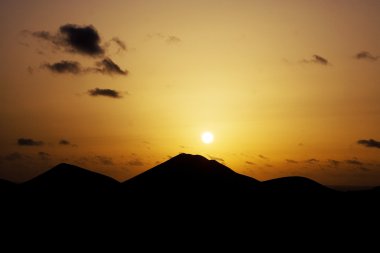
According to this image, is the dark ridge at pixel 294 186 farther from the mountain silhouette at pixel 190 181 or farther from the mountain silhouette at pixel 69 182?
the mountain silhouette at pixel 69 182

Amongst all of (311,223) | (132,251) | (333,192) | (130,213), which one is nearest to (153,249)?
(132,251)

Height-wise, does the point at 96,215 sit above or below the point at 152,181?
below

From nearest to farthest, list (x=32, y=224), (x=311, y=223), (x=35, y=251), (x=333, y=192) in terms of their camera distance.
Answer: (x=35, y=251)
(x=32, y=224)
(x=311, y=223)
(x=333, y=192)

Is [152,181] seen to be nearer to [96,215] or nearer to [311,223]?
[96,215]

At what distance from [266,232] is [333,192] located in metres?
8.91

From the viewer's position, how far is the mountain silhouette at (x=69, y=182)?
35781 millimetres

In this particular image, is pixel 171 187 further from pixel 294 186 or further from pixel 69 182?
pixel 294 186

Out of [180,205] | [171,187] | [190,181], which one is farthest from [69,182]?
[190,181]

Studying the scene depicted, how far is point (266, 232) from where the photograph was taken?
33.2 metres

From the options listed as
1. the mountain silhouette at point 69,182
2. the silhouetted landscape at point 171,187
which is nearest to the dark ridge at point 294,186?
the silhouetted landscape at point 171,187

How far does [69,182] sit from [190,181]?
8.95 meters

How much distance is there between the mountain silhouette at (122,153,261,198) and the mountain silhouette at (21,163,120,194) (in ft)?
5.98

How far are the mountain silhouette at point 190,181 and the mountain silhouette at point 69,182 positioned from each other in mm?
1821

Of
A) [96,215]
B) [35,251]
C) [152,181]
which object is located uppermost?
[152,181]
